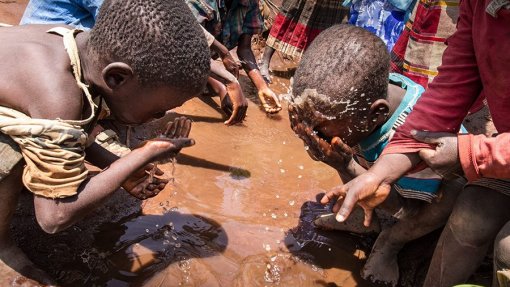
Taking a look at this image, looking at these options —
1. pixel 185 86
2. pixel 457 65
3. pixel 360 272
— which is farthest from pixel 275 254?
pixel 457 65

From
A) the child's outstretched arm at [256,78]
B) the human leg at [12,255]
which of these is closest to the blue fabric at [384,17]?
the child's outstretched arm at [256,78]

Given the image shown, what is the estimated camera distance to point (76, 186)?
179 centimetres

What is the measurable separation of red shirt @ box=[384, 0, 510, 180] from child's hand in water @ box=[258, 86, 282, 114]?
1588 mm

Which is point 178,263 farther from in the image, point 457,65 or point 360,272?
point 457,65

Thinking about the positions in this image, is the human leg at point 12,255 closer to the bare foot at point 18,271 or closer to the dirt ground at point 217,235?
the bare foot at point 18,271

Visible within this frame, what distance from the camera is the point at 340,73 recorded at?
2215mm

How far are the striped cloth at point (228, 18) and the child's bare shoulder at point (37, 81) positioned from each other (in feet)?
6.07

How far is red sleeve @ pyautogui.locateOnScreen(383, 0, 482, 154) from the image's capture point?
2082 millimetres

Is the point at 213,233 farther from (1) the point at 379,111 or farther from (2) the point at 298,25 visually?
(2) the point at 298,25

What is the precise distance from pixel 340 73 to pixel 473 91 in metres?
0.56

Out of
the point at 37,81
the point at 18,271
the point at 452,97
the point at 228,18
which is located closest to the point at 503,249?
the point at 452,97

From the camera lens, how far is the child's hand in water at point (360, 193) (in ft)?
6.03

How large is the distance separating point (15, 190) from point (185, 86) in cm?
78

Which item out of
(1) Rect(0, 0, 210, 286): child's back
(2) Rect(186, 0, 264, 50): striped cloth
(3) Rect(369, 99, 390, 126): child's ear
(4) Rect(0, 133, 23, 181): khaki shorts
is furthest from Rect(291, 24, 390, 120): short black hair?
(2) Rect(186, 0, 264, 50): striped cloth
